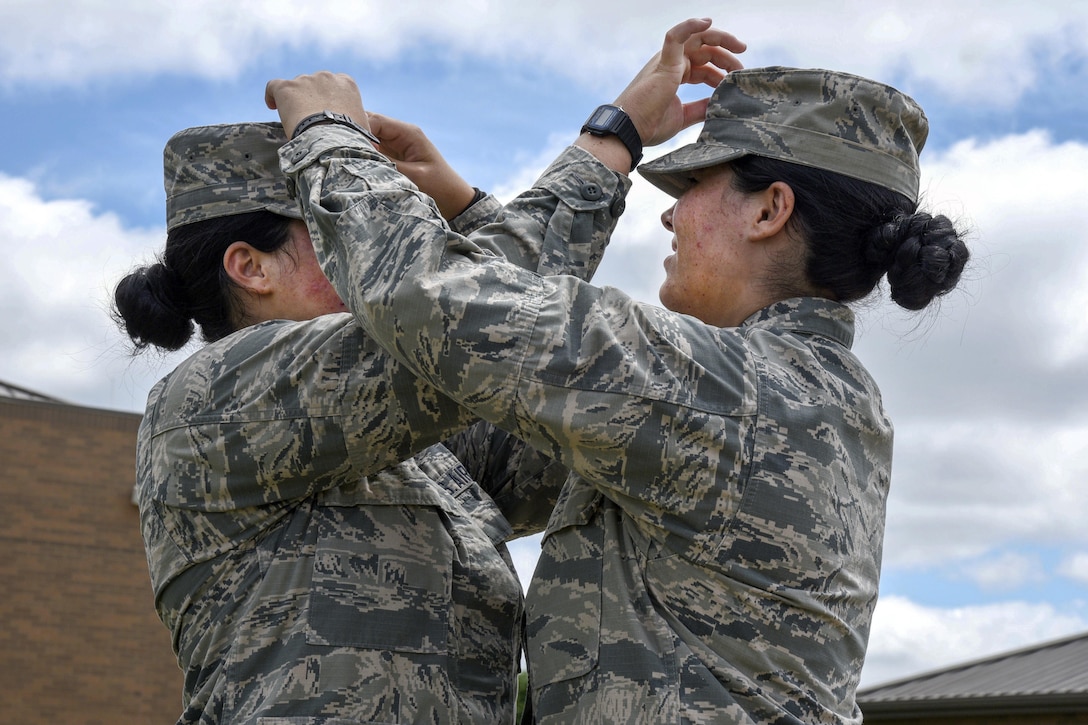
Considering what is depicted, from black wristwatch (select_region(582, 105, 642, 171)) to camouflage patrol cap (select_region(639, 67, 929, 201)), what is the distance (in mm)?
90

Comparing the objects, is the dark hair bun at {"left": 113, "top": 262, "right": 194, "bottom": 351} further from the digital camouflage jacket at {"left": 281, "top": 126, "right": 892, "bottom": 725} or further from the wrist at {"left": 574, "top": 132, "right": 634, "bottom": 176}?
the wrist at {"left": 574, "top": 132, "right": 634, "bottom": 176}

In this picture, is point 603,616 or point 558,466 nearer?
point 603,616

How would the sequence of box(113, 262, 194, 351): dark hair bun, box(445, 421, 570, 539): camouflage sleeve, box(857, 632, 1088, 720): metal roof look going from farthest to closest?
1. box(857, 632, 1088, 720): metal roof
2. box(445, 421, 570, 539): camouflage sleeve
3. box(113, 262, 194, 351): dark hair bun

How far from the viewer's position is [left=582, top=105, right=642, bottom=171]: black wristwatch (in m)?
3.06

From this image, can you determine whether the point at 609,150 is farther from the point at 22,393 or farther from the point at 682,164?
the point at 22,393

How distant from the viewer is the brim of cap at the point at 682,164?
9.96ft

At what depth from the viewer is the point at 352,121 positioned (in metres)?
2.99

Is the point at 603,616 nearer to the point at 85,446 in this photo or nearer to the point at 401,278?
the point at 401,278

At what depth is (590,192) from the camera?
294cm

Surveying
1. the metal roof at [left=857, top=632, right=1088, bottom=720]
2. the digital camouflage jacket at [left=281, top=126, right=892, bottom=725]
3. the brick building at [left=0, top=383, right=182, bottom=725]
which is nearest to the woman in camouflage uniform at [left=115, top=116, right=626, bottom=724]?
the digital camouflage jacket at [left=281, top=126, right=892, bottom=725]

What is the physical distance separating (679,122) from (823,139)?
0.45 m

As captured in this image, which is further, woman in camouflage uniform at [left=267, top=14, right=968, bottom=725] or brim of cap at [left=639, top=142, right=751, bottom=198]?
brim of cap at [left=639, top=142, right=751, bottom=198]

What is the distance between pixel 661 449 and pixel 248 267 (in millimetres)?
1299

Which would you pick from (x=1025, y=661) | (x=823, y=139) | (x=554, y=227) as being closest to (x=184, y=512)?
(x=554, y=227)
